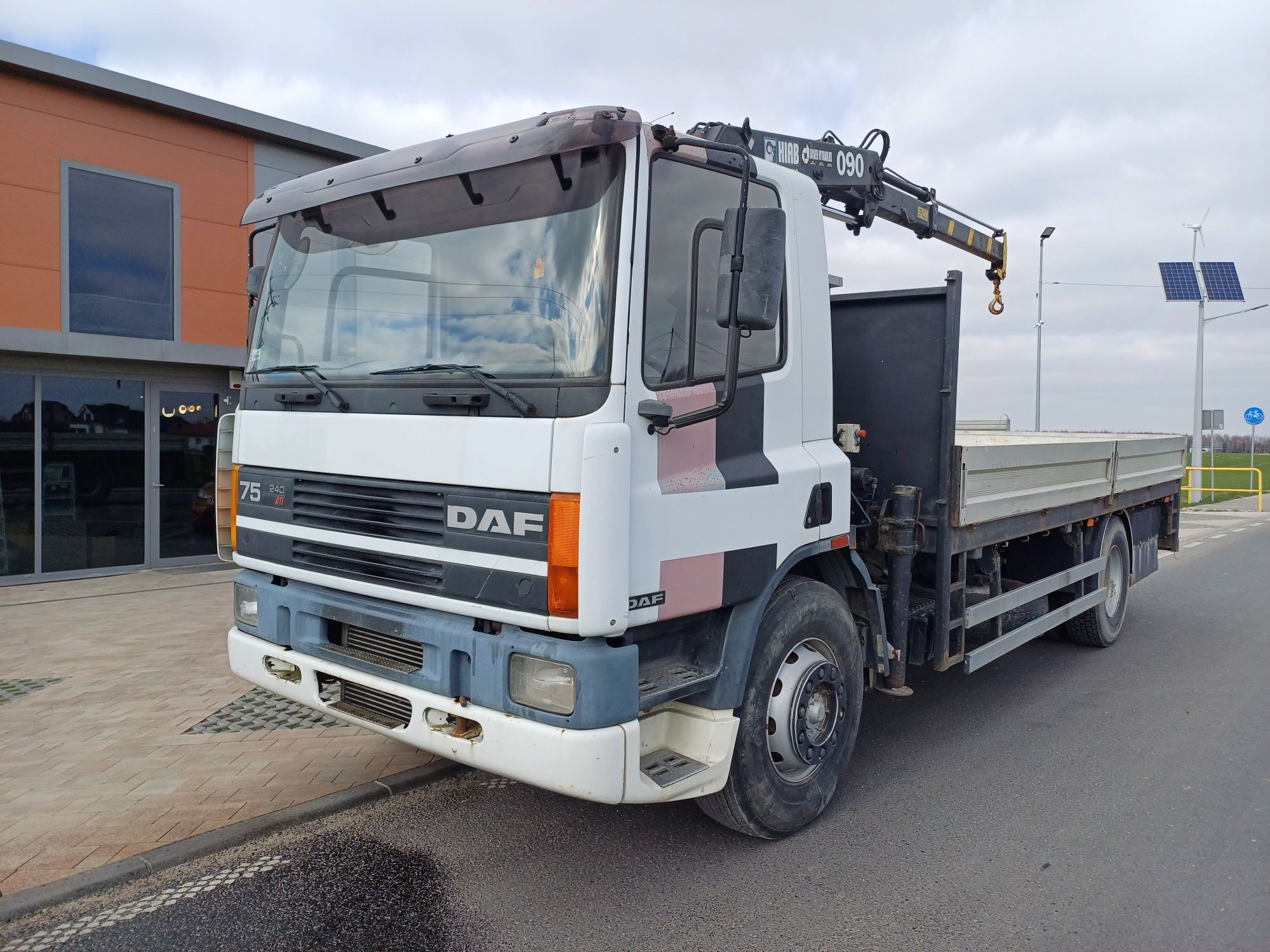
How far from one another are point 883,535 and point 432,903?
8.49ft

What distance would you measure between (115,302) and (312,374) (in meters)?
7.24

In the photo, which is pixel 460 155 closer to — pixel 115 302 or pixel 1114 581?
pixel 1114 581

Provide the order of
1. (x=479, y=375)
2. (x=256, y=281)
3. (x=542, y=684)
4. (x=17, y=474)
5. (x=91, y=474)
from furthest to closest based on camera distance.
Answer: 1. (x=91, y=474)
2. (x=17, y=474)
3. (x=256, y=281)
4. (x=479, y=375)
5. (x=542, y=684)

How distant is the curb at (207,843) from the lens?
10.9ft

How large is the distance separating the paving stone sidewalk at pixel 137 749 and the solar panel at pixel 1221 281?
33426 mm

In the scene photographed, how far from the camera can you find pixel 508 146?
10.3ft

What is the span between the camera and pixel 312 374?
3795mm

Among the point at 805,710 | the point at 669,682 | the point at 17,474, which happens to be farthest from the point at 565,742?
the point at 17,474

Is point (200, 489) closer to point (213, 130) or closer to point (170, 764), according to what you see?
point (213, 130)

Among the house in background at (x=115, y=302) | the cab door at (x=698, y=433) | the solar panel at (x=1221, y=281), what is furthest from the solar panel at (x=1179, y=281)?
the cab door at (x=698, y=433)

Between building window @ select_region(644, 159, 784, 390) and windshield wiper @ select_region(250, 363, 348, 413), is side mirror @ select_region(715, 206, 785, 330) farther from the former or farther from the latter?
windshield wiper @ select_region(250, 363, 348, 413)

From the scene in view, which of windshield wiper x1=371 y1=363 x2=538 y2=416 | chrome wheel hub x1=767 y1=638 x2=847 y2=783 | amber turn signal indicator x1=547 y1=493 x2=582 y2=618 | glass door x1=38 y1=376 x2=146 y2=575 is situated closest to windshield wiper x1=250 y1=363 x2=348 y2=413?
windshield wiper x1=371 y1=363 x2=538 y2=416

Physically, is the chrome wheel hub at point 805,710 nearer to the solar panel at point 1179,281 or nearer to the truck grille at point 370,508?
the truck grille at point 370,508

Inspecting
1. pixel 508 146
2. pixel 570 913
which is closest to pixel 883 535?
pixel 570 913
